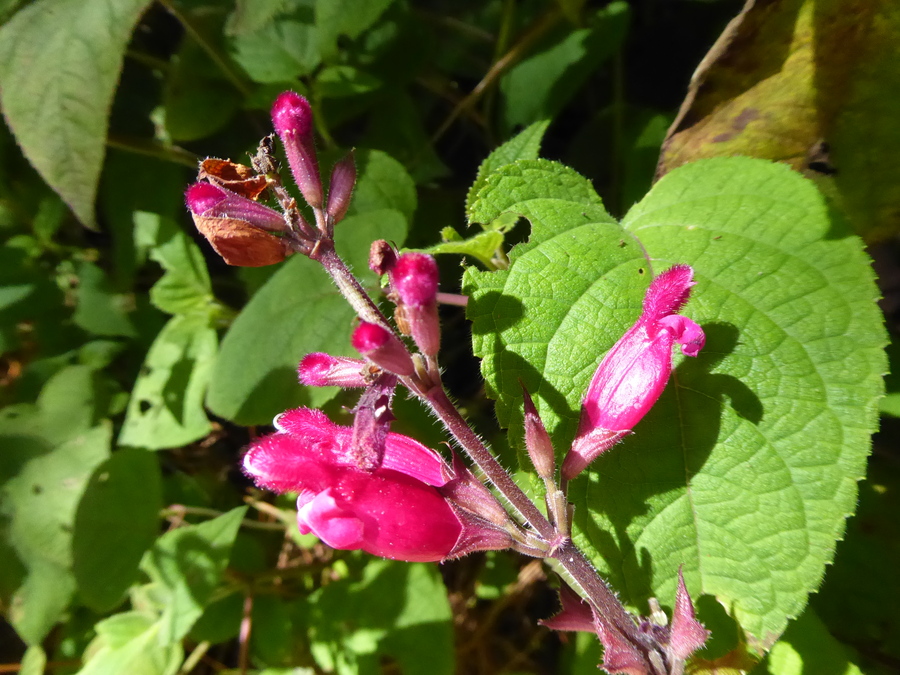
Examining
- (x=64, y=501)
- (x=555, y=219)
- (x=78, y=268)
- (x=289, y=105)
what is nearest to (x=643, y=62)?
(x=555, y=219)

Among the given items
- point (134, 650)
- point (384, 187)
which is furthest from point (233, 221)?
point (134, 650)

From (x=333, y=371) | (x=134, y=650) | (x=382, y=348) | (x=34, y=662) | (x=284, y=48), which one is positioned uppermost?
(x=284, y=48)

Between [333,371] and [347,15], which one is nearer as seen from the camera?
[333,371]

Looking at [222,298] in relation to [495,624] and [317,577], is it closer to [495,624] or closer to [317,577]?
[317,577]

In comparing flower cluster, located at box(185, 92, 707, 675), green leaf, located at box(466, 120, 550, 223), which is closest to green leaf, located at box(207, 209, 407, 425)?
green leaf, located at box(466, 120, 550, 223)

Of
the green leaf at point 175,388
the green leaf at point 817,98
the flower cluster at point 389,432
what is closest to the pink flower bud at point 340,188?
the flower cluster at point 389,432

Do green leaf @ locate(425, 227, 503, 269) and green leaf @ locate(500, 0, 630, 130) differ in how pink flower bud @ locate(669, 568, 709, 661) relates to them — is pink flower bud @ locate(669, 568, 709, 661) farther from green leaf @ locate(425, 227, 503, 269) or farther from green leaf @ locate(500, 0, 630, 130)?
green leaf @ locate(500, 0, 630, 130)

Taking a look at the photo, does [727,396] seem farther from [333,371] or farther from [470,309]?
[333,371]
